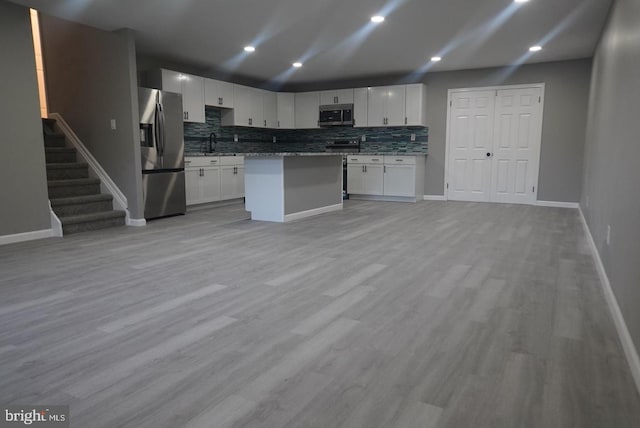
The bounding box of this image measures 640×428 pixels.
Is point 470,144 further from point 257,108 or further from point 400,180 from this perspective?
point 257,108

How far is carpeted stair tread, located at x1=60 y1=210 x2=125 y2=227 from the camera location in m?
4.96

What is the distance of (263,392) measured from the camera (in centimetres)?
168

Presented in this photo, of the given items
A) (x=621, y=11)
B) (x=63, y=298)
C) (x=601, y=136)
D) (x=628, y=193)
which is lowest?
(x=63, y=298)

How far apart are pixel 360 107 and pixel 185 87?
331cm

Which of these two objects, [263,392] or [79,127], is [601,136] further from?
[79,127]

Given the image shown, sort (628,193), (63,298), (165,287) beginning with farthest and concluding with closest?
(165,287), (63,298), (628,193)

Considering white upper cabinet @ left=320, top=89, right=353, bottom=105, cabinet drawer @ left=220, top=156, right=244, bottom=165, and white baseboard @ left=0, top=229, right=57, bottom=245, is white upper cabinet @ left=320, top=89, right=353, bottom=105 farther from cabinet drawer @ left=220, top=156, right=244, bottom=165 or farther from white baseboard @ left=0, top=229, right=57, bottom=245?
white baseboard @ left=0, top=229, right=57, bottom=245

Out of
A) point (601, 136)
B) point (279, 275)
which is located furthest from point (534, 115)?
point (279, 275)

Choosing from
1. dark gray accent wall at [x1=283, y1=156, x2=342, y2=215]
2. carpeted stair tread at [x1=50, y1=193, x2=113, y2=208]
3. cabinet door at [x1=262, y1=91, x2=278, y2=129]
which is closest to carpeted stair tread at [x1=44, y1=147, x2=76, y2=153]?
carpeted stair tread at [x1=50, y1=193, x2=113, y2=208]

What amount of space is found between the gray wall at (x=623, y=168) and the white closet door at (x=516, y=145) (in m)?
3.34

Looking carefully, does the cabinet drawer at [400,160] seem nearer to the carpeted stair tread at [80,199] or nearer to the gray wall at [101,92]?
the gray wall at [101,92]

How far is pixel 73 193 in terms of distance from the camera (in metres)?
5.54

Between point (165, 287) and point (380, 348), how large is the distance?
1.65m

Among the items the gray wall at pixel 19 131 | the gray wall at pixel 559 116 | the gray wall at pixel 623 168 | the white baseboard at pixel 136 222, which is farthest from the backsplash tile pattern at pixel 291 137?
the gray wall at pixel 623 168
